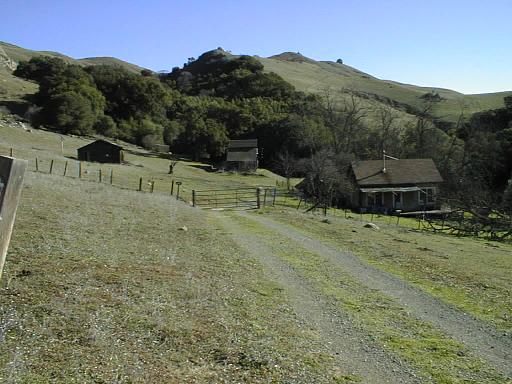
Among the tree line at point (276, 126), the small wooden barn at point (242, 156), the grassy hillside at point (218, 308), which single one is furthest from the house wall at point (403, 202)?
the grassy hillside at point (218, 308)

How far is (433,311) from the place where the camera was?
524 inches

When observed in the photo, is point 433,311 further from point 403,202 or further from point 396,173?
point 396,173

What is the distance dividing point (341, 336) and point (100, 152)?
5938 cm

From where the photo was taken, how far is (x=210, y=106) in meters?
108

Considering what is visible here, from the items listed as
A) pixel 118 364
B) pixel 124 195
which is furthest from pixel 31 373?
pixel 124 195

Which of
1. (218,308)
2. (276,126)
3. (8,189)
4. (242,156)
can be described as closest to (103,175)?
(242,156)

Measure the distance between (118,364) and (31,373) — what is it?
1289 mm

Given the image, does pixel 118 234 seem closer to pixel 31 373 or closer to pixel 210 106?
pixel 31 373

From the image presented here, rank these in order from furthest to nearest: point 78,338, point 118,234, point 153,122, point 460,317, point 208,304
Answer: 1. point 153,122
2. point 118,234
3. point 460,317
4. point 208,304
5. point 78,338

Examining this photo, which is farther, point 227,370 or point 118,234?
point 118,234

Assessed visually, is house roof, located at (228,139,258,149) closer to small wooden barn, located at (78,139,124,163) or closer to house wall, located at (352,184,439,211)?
small wooden barn, located at (78,139,124,163)

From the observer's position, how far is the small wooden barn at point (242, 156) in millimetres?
84250

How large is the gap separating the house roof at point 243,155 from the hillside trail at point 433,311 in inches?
2466

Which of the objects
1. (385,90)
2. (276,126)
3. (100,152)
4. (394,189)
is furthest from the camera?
(385,90)
